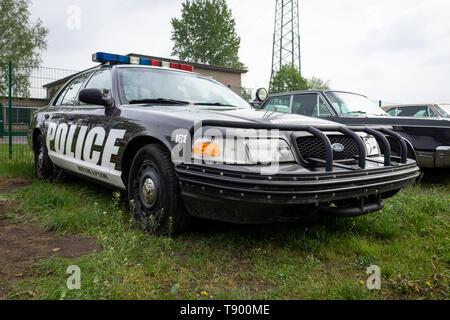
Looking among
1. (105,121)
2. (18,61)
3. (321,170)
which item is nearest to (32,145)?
(105,121)

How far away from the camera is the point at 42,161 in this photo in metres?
4.91

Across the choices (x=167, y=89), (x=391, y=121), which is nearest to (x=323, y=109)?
(x=391, y=121)

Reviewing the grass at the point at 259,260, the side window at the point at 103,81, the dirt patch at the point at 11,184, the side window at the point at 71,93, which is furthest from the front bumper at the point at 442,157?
the dirt patch at the point at 11,184

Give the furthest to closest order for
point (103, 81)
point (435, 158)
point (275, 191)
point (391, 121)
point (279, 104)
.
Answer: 1. point (279, 104)
2. point (391, 121)
3. point (435, 158)
4. point (103, 81)
5. point (275, 191)

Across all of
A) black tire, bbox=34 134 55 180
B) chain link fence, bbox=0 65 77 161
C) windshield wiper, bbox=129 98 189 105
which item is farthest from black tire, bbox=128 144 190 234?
chain link fence, bbox=0 65 77 161

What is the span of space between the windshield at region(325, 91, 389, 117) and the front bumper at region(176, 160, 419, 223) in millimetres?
3197

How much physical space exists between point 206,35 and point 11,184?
124 feet

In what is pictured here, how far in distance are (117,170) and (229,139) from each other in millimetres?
1343

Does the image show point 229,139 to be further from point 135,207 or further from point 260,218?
point 135,207

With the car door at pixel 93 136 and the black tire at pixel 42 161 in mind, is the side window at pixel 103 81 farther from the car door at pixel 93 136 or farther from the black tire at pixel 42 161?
the black tire at pixel 42 161

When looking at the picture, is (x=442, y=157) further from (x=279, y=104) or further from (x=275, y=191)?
(x=275, y=191)

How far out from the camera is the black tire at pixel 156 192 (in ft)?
8.20

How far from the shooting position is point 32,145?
531cm

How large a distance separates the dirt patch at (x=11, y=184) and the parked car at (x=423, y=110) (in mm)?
7068
